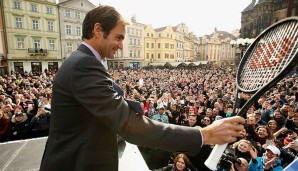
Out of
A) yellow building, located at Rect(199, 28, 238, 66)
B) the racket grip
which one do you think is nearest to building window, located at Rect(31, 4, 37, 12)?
the racket grip

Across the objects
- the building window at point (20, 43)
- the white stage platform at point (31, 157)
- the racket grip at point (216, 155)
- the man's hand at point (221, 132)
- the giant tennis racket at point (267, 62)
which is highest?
the building window at point (20, 43)

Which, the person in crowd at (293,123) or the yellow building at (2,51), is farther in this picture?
the yellow building at (2,51)

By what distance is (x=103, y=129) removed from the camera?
143cm

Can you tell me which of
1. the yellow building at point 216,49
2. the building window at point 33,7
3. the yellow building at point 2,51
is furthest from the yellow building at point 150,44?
the yellow building at point 216,49

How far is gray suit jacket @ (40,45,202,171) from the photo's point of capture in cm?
129

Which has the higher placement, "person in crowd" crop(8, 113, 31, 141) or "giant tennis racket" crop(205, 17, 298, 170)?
"giant tennis racket" crop(205, 17, 298, 170)

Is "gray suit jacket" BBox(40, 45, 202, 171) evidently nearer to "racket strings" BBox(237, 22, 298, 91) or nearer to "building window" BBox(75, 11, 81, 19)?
"racket strings" BBox(237, 22, 298, 91)

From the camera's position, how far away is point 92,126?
1.40 m

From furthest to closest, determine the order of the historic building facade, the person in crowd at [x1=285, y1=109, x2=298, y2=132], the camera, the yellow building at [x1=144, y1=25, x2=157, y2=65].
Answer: the yellow building at [x1=144, y1=25, x2=157, y2=65], the historic building facade, the person in crowd at [x1=285, y1=109, x2=298, y2=132], the camera

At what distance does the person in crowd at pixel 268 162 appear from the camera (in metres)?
4.55

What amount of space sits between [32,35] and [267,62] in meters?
40.9

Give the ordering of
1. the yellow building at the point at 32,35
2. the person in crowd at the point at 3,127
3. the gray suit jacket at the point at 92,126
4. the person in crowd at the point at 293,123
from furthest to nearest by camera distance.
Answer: the yellow building at the point at 32,35 → the person in crowd at the point at 293,123 → the person in crowd at the point at 3,127 → the gray suit jacket at the point at 92,126

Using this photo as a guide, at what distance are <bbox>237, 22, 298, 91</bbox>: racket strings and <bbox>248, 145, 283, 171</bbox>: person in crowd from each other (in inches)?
122

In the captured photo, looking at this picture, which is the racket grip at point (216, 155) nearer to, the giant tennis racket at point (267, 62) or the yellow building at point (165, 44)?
the giant tennis racket at point (267, 62)
